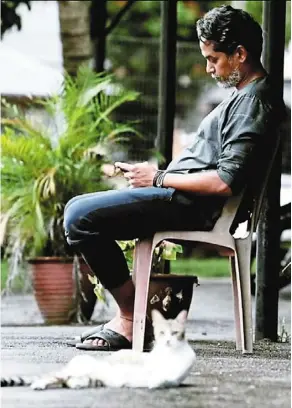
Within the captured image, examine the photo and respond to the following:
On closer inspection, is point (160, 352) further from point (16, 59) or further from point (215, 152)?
point (16, 59)

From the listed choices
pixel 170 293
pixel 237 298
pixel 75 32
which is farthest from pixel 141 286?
pixel 75 32

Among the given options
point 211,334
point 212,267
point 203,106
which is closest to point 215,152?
point 211,334

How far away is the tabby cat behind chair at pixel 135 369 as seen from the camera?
320cm

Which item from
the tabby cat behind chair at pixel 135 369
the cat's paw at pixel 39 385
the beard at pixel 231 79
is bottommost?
the cat's paw at pixel 39 385

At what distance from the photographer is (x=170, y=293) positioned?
4641 millimetres

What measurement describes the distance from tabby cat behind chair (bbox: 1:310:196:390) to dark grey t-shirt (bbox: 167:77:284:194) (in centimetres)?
80

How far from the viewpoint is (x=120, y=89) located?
674 cm

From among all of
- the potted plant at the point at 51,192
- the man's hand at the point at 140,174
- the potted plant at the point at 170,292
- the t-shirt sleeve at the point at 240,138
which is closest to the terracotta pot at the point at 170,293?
the potted plant at the point at 170,292

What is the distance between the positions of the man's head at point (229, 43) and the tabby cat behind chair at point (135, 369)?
1162 millimetres

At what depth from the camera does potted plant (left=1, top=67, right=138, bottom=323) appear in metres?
6.10

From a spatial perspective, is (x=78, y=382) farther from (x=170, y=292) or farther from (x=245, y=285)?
(x=170, y=292)

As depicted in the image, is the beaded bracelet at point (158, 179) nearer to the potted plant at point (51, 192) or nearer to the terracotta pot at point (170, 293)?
the terracotta pot at point (170, 293)

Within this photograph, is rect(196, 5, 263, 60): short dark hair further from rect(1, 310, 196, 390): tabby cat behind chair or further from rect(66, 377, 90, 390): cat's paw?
rect(66, 377, 90, 390): cat's paw

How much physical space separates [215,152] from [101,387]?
115cm
